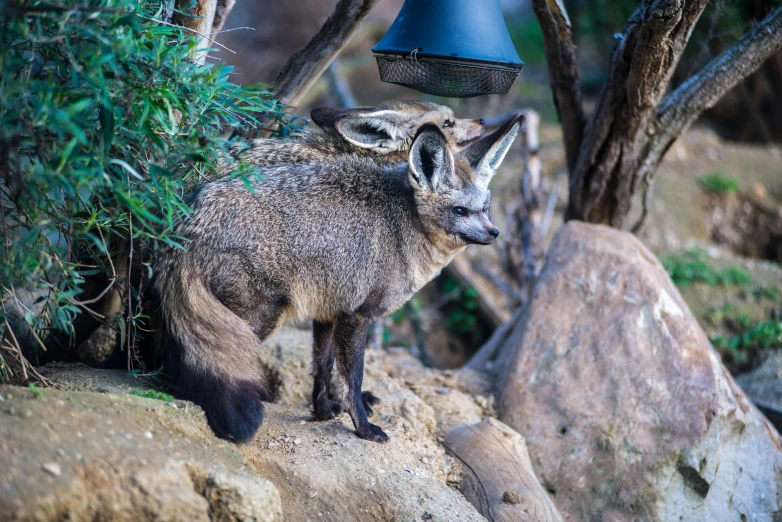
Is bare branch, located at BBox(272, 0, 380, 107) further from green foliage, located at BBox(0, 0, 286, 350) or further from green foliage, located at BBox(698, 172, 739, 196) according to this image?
green foliage, located at BBox(698, 172, 739, 196)

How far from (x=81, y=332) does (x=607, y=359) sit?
4.00 m

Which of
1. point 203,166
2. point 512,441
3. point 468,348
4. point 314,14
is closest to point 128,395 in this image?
point 203,166

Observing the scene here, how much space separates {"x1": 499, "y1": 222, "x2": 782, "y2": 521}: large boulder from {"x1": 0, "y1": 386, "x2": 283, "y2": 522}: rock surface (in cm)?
258

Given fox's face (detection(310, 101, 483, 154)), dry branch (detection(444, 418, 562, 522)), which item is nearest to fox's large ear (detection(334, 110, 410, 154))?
fox's face (detection(310, 101, 483, 154))

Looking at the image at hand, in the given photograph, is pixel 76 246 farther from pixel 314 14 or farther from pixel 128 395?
pixel 314 14

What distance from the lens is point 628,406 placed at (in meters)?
5.12

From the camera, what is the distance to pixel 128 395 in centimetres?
361

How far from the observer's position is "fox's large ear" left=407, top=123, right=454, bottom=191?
14.6 feet

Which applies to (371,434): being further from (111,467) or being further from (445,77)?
(445,77)

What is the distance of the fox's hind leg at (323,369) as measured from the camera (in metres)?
4.70

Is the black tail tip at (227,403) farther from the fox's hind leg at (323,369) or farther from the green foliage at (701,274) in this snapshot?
the green foliage at (701,274)

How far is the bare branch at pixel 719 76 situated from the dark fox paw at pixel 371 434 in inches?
137

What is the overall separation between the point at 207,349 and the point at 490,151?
233cm

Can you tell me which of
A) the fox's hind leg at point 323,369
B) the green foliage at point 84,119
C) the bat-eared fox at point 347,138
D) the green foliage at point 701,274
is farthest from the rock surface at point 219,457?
the green foliage at point 701,274
